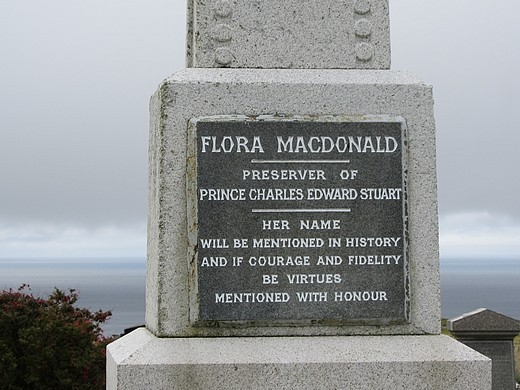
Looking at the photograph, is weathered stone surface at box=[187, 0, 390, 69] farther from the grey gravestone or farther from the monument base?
the grey gravestone

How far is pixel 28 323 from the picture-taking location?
7.70 metres

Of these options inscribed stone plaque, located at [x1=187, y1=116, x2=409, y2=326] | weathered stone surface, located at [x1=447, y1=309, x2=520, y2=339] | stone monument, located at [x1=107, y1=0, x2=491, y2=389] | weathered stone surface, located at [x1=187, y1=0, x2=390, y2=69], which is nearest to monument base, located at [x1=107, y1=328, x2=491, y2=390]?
stone monument, located at [x1=107, y1=0, x2=491, y2=389]

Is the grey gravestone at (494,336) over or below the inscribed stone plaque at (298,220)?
below

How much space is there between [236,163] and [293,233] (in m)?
0.40

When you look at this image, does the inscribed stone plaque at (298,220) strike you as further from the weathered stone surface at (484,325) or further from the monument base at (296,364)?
the weathered stone surface at (484,325)

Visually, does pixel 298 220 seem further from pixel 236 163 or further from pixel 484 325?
pixel 484 325

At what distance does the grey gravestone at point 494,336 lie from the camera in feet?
33.3

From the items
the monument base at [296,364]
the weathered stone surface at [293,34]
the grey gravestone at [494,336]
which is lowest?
the grey gravestone at [494,336]

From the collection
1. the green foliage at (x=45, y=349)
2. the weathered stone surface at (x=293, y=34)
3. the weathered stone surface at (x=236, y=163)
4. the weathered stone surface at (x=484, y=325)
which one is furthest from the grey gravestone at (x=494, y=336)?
the weathered stone surface at (x=293, y=34)

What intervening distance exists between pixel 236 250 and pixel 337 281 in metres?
0.47

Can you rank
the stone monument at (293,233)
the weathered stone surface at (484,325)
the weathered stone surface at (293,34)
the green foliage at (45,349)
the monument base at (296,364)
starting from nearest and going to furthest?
1. the monument base at (296,364)
2. the stone monument at (293,233)
3. the weathered stone surface at (293,34)
4. the green foliage at (45,349)
5. the weathered stone surface at (484,325)

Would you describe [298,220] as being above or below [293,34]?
below

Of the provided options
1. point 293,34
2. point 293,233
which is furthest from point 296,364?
→ point 293,34

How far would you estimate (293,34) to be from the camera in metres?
3.87
